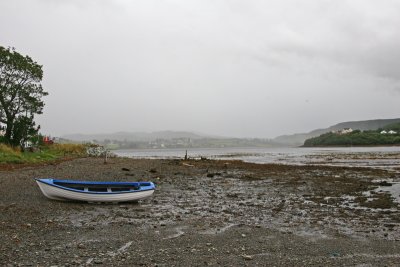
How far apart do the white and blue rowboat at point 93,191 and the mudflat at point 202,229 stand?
15.5 inches

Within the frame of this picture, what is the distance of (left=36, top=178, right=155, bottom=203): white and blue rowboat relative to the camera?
1845 centimetres

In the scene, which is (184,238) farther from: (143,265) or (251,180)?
(251,180)

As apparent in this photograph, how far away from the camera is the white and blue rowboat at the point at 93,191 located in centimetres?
1845

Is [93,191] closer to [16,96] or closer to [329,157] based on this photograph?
[16,96]

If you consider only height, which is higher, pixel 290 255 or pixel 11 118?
pixel 11 118

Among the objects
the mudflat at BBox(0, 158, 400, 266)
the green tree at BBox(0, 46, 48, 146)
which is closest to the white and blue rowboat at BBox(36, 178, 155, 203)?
the mudflat at BBox(0, 158, 400, 266)

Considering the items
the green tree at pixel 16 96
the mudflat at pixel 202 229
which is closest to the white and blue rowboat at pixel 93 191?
the mudflat at pixel 202 229

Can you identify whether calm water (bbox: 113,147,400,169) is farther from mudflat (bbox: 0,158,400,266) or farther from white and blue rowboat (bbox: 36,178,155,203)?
white and blue rowboat (bbox: 36,178,155,203)

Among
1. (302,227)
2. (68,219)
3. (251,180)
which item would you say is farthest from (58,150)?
(302,227)

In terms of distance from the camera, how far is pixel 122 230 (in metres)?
13.7

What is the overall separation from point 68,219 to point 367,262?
10891 mm

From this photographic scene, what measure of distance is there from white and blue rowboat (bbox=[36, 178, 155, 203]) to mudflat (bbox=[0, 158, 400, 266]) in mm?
393

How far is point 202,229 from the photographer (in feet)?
46.7

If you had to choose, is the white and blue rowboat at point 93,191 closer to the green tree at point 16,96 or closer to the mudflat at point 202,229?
the mudflat at point 202,229
